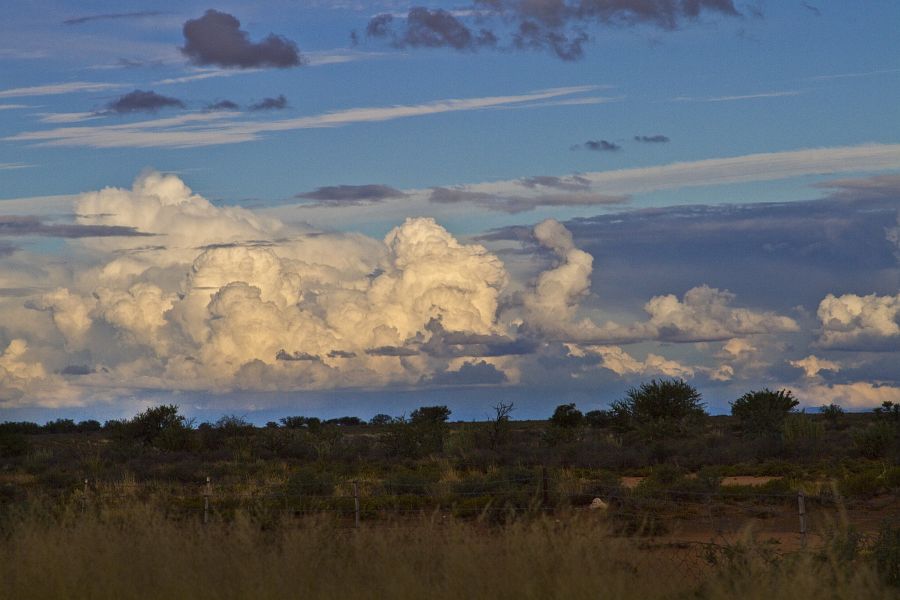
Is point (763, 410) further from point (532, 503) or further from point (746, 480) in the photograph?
point (532, 503)

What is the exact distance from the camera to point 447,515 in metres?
27.4

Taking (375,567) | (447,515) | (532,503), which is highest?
(375,567)

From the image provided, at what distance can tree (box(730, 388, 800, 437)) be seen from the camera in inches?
2121

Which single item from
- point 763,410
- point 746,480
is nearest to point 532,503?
point 746,480

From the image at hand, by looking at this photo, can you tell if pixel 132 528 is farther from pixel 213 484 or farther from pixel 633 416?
pixel 633 416

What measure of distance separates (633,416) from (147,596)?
48085 millimetres

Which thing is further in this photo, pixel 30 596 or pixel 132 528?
pixel 132 528

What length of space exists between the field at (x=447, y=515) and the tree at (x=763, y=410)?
8.75 ft

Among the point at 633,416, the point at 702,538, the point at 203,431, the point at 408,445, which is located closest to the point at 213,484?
the point at 408,445

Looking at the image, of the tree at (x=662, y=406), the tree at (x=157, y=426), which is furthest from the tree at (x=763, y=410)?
the tree at (x=157, y=426)

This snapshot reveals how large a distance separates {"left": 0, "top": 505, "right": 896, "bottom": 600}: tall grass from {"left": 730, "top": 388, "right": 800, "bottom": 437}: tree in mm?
41740

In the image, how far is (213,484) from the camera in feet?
123

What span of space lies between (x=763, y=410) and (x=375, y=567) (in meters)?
47.5

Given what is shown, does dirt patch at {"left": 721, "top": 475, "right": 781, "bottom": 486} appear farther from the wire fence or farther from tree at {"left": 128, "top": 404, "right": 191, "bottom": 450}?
tree at {"left": 128, "top": 404, "right": 191, "bottom": 450}
